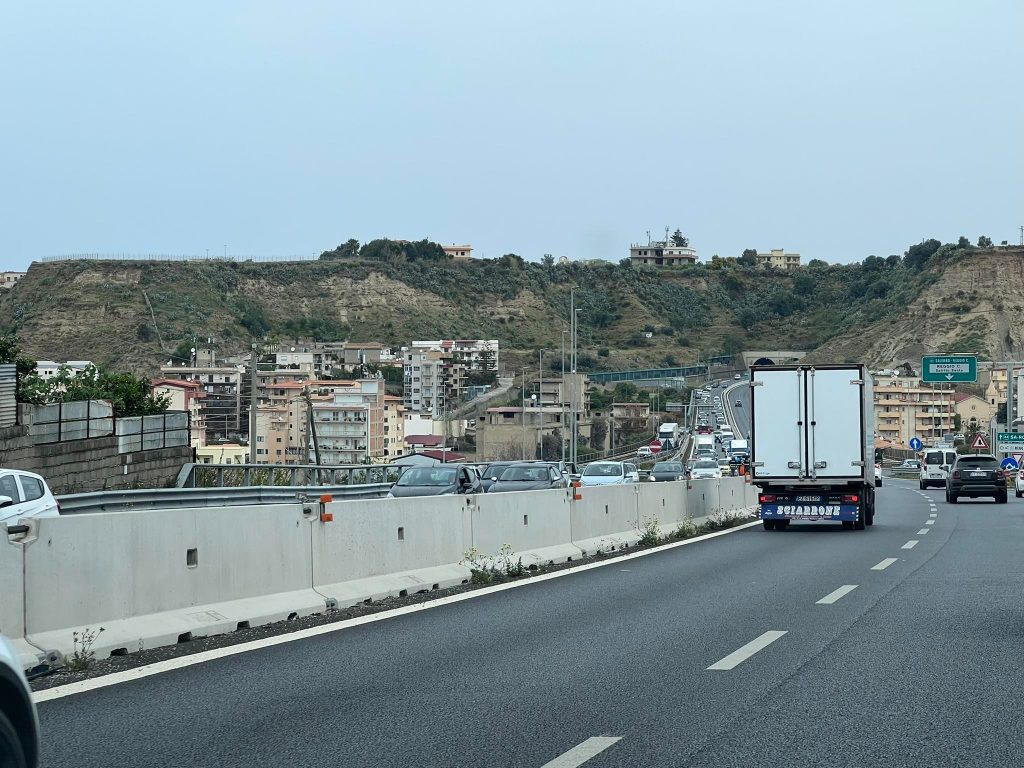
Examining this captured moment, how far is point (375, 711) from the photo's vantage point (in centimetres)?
776

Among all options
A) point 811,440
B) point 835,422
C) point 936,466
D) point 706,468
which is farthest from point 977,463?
point 811,440

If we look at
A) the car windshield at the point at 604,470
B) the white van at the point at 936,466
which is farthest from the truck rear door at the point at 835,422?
the white van at the point at 936,466

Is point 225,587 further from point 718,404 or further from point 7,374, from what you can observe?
point 718,404

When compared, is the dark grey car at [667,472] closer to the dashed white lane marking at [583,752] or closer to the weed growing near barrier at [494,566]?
the weed growing near barrier at [494,566]

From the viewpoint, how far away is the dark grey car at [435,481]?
29594 millimetres

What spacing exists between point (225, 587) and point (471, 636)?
6.84 feet

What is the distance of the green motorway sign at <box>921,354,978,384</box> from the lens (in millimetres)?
65750

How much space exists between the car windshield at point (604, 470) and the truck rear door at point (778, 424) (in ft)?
59.2

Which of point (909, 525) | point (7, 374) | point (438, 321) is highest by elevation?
point (438, 321)

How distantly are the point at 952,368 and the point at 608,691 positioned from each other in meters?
61.7

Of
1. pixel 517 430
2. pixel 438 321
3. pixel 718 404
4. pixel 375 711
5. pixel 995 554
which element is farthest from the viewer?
pixel 438 321

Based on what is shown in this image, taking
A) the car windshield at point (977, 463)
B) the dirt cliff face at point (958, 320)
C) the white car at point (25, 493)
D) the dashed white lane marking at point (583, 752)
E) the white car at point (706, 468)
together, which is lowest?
the white car at point (706, 468)

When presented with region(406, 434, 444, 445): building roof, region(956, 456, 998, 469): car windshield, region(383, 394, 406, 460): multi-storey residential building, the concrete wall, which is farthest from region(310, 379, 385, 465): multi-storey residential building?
region(956, 456, 998, 469): car windshield

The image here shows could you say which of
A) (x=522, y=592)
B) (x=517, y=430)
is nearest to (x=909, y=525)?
(x=522, y=592)
